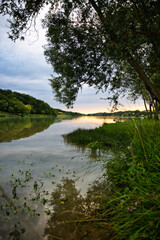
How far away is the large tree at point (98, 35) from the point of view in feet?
26.9

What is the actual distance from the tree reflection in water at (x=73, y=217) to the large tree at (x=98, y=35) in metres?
6.64

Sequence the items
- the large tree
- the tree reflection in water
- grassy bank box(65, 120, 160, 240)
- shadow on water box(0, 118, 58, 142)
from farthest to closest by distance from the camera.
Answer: shadow on water box(0, 118, 58, 142) → the large tree → the tree reflection in water → grassy bank box(65, 120, 160, 240)

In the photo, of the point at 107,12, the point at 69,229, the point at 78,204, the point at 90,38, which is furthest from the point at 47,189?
the point at 107,12

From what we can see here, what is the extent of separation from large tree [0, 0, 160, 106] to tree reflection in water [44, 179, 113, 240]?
21.8ft

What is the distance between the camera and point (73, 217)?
10.9 ft

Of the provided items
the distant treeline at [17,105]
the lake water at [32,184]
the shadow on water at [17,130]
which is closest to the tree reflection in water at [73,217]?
the lake water at [32,184]

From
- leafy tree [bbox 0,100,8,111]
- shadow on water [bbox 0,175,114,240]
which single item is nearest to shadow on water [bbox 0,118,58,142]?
shadow on water [bbox 0,175,114,240]

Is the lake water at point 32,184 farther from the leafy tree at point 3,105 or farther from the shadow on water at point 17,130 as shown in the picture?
the leafy tree at point 3,105

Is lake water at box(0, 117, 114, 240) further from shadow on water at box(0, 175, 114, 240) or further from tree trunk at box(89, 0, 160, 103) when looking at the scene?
tree trunk at box(89, 0, 160, 103)

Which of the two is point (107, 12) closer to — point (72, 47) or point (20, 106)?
point (72, 47)

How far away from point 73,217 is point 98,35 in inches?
346

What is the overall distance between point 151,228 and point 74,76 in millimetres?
10606

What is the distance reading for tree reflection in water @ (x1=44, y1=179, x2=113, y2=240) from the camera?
9.01ft

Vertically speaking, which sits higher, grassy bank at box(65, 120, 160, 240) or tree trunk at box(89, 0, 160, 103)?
tree trunk at box(89, 0, 160, 103)
